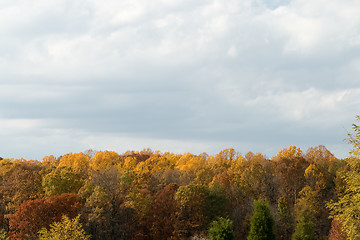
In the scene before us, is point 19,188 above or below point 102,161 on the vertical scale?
below

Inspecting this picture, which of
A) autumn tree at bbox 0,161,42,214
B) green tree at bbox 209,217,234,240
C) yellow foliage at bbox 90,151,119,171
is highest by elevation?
yellow foliage at bbox 90,151,119,171

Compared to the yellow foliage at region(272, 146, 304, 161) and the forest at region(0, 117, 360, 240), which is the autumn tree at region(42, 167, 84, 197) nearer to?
the forest at region(0, 117, 360, 240)

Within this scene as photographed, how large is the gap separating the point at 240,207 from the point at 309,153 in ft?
156

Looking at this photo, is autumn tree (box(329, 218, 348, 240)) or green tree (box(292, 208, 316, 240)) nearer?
autumn tree (box(329, 218, 348, 240))

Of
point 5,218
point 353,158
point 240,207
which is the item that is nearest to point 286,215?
point 240,207

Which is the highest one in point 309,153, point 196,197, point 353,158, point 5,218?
point 309,153

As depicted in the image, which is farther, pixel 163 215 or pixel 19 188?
pixel 19 188

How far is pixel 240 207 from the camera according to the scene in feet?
302

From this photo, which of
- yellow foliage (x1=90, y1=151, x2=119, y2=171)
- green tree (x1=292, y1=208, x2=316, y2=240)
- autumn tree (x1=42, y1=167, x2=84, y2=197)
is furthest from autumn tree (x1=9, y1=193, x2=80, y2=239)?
yellow foliage (x1=90, y1=151, x2=119, y2=171)

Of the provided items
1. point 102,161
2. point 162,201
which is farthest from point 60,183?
point 102,161

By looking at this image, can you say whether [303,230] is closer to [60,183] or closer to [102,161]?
[60,183]

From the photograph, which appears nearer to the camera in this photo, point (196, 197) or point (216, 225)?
point (216, 225)

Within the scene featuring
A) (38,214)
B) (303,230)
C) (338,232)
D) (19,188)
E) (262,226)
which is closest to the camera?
(338,232)

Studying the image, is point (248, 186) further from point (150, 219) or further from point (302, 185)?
point (150, 219)
